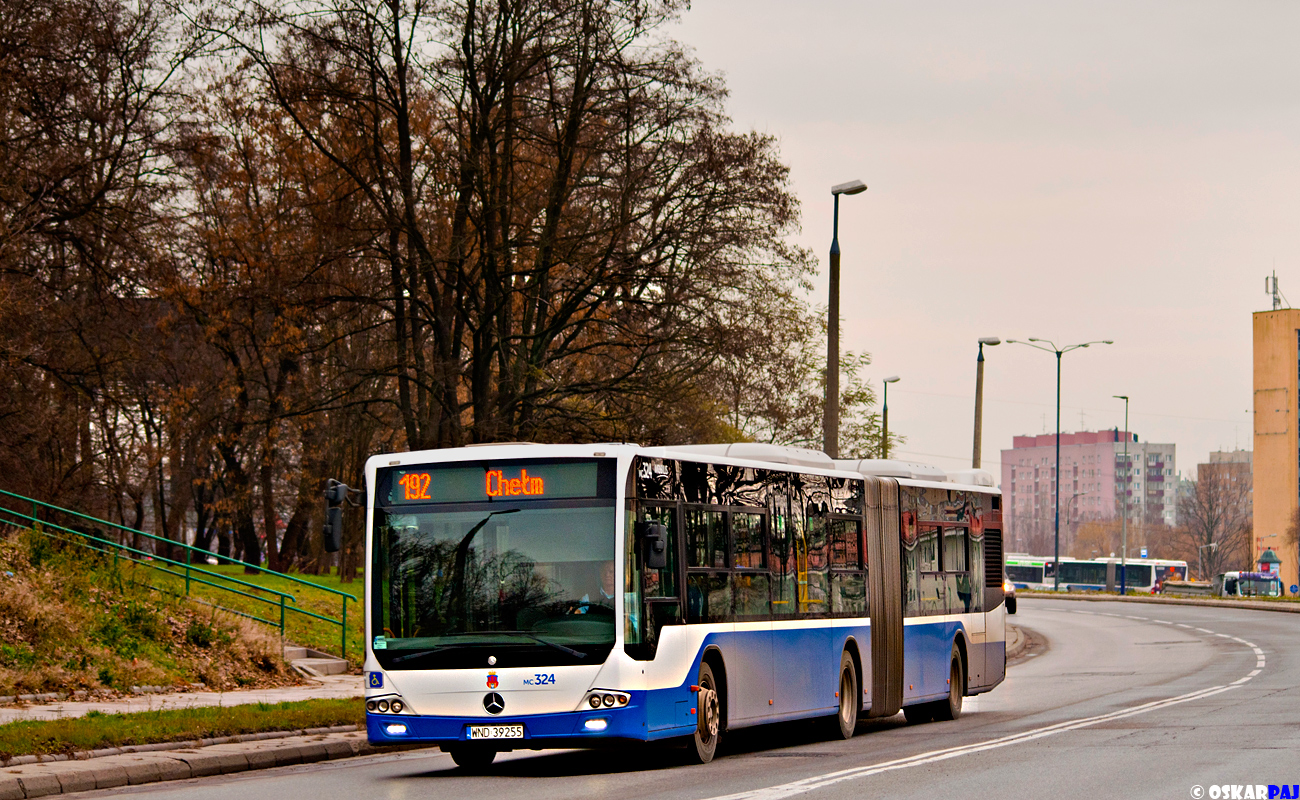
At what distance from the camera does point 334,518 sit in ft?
46.0

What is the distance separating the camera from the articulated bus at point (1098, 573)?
348ft

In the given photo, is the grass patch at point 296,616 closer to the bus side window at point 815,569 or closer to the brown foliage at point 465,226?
the brown foliage at point 465,226

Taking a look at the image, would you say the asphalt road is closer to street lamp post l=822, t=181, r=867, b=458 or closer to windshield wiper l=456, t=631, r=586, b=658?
windshield wiper l=456, t=631, r=586, b=658

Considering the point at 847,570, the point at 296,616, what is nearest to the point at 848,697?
the point at 847,570

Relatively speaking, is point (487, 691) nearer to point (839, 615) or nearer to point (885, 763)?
point (885, 763)

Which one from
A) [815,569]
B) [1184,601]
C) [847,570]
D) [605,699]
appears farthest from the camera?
[1184,601]

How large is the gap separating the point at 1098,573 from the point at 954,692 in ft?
297

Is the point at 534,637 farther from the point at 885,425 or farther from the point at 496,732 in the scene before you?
the point at 885,425

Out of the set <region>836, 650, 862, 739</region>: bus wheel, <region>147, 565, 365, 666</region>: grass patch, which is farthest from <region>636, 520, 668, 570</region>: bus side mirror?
<region>147, 565, 365, 666</region>: grass patch

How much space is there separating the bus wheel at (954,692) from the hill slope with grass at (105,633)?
9098 millimetres

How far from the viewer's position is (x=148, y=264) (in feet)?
100

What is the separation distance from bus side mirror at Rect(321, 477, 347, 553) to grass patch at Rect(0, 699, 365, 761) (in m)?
2.89

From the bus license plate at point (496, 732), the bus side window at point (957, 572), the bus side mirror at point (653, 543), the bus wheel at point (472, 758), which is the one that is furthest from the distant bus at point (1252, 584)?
the bus license plate at point (496, 732)

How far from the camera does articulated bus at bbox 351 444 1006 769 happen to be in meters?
13.6
